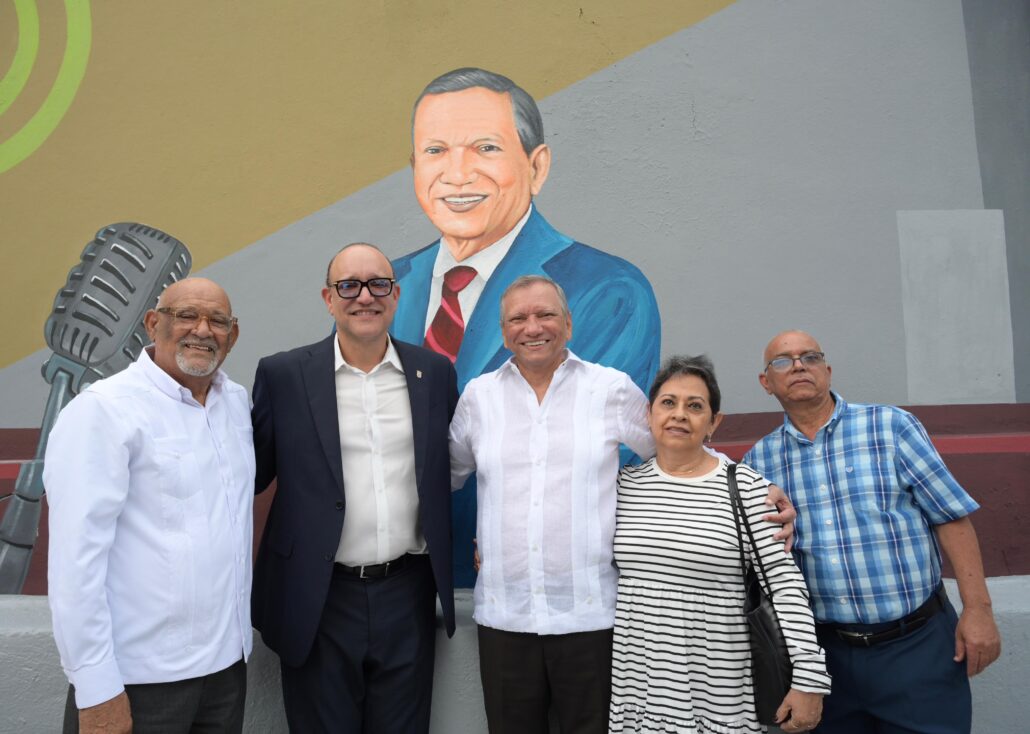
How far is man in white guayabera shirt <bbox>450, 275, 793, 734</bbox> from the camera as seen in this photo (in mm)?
2279

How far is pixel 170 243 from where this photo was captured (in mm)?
3582

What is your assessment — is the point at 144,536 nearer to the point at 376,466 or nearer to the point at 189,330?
the point at 189,330

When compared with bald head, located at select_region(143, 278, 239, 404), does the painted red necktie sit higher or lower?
higher

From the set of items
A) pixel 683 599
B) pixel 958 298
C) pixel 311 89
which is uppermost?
pixel 311 89

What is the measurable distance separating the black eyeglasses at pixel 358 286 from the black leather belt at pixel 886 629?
6.24ft

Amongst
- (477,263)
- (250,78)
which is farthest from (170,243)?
(477,263)

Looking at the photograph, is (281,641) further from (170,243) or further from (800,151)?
(800,151)

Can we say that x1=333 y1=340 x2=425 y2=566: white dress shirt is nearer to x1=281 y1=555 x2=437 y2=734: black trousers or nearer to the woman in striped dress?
x1=281 y1=555 x2=437 y2=734: black trousers

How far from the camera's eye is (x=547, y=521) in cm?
231

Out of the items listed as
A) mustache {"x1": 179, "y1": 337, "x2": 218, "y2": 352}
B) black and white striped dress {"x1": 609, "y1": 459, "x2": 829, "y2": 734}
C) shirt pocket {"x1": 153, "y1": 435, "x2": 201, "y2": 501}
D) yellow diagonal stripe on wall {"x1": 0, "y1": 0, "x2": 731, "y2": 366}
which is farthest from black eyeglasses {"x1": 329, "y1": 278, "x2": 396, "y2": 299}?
yellow diagonal stripe on wall {"x1": 0, "y1": 0, "x2": 731, "y2": 366}

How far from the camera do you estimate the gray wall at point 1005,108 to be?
3457 mm

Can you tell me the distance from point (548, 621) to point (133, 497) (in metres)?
1.29

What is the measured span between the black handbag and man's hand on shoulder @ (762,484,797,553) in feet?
0.27

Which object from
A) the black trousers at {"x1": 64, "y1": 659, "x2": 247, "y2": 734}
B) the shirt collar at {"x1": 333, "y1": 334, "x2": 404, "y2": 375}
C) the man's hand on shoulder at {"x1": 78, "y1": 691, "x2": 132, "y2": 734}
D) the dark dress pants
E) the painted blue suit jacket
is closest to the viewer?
the man's hand on shoulder at {"x1": 78, "y1": 691, "x2": 132, "y2": 734}
